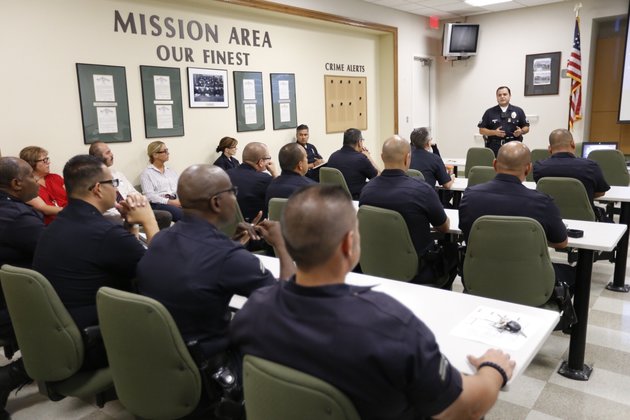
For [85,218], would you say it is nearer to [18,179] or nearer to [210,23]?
[18,179]

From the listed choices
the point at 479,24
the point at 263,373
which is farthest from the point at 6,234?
the point at 479,24

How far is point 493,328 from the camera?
66.0 inches

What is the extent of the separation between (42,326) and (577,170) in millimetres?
3803

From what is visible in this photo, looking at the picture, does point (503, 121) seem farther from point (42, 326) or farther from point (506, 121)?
point (42, 326)

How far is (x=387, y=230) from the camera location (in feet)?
9.45

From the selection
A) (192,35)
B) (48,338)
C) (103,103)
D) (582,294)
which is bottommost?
(582,294)

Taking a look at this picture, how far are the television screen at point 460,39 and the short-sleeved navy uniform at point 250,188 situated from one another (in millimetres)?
6210

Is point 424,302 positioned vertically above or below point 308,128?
below

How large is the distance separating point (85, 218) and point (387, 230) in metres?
1.61

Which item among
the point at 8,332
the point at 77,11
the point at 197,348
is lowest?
the point at 8,332

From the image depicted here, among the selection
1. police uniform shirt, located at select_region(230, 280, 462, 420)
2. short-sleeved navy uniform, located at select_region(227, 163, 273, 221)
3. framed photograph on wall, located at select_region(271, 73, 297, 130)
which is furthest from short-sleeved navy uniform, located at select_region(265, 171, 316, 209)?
framed photograph on wall, located at select_region(271, 73, 297, 130)

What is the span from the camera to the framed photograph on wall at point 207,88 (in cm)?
575

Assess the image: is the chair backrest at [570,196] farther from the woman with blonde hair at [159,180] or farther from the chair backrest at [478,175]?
the woman with blonde hair at [159,180]

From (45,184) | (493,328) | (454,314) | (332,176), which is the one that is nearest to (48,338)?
(454,314)
